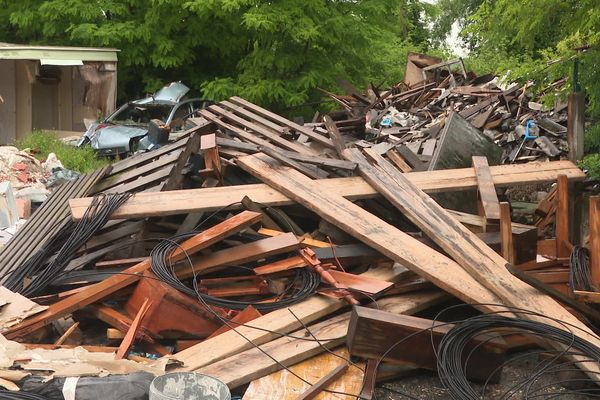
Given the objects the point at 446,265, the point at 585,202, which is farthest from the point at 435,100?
the point at 446,265

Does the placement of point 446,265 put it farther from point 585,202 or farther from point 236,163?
point 585,202

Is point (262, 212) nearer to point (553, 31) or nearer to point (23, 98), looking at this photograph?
point (553, 31)

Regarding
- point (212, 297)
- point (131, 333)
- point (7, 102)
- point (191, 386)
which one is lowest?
point (7, 102)

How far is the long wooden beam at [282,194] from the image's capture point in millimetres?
6266

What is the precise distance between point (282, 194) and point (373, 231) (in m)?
1.04

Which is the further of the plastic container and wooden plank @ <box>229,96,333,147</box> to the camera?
wooden plank @ <box>229,96,333,147</box>

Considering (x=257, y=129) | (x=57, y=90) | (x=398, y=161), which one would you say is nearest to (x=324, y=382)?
(x=398, y=161)

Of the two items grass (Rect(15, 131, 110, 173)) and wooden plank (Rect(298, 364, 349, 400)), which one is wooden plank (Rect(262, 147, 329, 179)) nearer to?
wooden plank (Rect(298, 364, 349, 400))

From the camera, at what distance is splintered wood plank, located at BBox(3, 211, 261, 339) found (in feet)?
17.5

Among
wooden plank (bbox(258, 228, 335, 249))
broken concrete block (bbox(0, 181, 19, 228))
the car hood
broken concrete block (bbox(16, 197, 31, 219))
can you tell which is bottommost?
the car hood

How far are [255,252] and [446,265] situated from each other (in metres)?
1.55

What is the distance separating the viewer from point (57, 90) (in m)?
19.5

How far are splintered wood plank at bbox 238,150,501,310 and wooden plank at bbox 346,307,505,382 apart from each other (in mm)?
398

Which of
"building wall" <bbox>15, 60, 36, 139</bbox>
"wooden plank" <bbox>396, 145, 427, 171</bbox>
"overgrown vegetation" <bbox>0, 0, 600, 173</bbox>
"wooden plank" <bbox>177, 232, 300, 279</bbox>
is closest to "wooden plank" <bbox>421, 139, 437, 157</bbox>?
"wooden plank" <bbox>396, 145, 427, 171</bbox>
